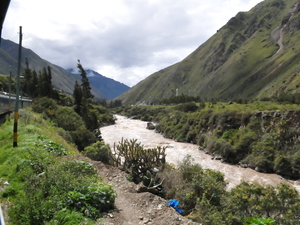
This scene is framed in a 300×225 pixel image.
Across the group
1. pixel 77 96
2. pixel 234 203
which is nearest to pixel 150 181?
pixel 234 203

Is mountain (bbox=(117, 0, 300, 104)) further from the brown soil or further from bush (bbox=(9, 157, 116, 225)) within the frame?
bush (bbox=(9, 157, 116, 225))

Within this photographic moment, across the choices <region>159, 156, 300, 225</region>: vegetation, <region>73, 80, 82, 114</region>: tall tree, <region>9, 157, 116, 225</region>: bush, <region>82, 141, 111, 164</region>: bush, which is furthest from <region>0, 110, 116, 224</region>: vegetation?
<region>73, 80, 82, 114</region>: tall tree

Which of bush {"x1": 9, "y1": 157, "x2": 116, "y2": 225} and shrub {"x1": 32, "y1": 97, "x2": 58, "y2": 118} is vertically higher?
shrub {"x1": 32, "y1": 97, "x2": 58, "y2": 118}

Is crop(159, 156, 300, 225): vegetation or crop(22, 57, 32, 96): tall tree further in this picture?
crop(22, 57, 32, 96): tall tree

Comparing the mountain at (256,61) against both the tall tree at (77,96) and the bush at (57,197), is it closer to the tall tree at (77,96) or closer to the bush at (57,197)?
the tall tree at (77,96)

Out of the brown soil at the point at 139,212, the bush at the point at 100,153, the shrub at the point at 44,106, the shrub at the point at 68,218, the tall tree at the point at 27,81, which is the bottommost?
the bush at the point at 100,153

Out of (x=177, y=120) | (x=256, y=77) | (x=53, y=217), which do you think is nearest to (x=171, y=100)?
(x=256, y=77)

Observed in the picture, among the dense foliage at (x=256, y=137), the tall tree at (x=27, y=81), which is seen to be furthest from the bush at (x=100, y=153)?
the tall tree at (x=27, y=81)

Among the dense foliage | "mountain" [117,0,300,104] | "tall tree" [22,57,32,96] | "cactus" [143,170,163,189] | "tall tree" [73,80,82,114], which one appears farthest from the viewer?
"mountain" [117,0,300,104]

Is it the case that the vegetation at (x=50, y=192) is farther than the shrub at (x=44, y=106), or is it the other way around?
the shrub at (x=44, y=106)

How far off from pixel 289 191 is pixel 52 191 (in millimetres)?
9659

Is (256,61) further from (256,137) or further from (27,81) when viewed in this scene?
(27,81)

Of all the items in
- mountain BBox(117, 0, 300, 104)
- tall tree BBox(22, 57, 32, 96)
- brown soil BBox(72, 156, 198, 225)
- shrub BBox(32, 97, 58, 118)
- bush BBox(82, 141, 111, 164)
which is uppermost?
mountain BBox(117, 0, 300, 104)

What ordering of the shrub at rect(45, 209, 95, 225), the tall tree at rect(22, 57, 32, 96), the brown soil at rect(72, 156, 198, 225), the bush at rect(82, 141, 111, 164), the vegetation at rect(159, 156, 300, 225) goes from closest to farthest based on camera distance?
the shrub at rect(45, 209, 95, 225)
the brown soil at rect(72, 156, 198, 225)
the vegetation at rect(159, 156, 300, 225)
the bush at rect(82, 141, 111, 164)
the tall tree at rect(22, 57, 32, 96)
